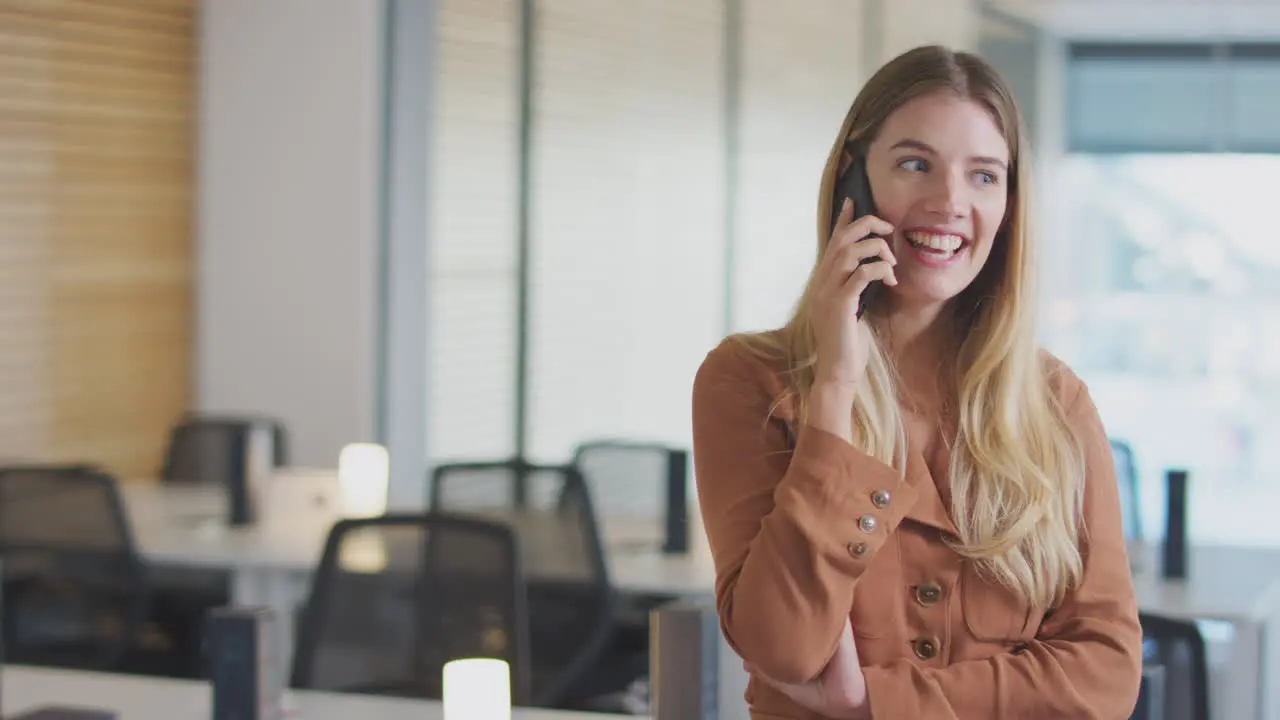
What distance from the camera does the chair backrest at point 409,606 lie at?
3.35m

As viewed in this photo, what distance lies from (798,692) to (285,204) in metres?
5.11

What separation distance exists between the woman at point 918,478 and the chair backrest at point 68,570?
2.84 m

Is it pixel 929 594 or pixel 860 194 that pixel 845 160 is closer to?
pixel 860 194

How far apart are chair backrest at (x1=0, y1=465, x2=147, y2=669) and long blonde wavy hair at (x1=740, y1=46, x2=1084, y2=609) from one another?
285cm

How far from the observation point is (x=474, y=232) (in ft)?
22.0

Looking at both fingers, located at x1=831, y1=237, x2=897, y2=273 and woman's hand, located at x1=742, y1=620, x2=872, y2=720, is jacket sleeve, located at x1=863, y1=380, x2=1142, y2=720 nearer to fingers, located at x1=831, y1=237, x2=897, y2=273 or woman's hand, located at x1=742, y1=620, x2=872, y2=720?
woman's hand, located at x1=742, y1=620, x2=872, y2=720

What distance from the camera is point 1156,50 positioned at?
5898 millimetres

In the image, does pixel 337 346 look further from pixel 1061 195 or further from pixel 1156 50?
pixel 1156 50

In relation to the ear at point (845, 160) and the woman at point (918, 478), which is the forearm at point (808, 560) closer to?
the woman at point (918, 478)

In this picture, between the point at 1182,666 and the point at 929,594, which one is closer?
the point at 929,594

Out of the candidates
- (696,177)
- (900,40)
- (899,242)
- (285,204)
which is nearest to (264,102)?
(285,204)

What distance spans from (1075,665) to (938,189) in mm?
538

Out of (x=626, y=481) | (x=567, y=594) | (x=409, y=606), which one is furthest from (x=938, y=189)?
(x=626, y=481)

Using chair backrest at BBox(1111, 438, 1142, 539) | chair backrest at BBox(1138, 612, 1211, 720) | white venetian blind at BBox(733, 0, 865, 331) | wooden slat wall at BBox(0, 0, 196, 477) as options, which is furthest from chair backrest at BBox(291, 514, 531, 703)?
white venetian blind at BBox(733, 0, 865, 331)
